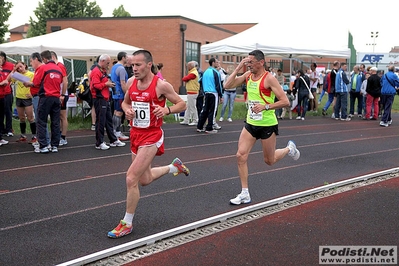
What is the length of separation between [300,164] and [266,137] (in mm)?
3160

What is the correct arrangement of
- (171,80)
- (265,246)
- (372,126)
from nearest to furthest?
(265,246), (372,126), (171,80)

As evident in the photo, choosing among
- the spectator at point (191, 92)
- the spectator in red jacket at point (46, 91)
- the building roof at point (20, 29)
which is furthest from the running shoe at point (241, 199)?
the building roof at point (20, 29)

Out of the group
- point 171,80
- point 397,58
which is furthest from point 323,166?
point 397,58

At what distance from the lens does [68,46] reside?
16.1 metres

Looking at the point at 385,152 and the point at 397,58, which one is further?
the point at 397,58

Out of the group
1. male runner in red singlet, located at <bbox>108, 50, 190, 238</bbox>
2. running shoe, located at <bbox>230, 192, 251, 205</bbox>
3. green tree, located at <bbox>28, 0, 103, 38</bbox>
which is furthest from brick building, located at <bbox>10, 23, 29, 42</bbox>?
male runner in red singlet, located at <bbox>108, 50, 190, 238</bbox>

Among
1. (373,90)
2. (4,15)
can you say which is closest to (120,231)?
(373,90)

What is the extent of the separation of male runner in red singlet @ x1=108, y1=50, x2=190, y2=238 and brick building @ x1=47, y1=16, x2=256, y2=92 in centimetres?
3030

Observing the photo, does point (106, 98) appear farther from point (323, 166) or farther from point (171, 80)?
point (171, 80)

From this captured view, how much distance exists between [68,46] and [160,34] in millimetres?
20133

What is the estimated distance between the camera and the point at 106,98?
10555 mm

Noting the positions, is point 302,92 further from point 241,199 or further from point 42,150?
point 241,199

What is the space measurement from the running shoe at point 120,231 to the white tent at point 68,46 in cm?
1170

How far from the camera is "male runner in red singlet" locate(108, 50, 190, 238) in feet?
17.2
